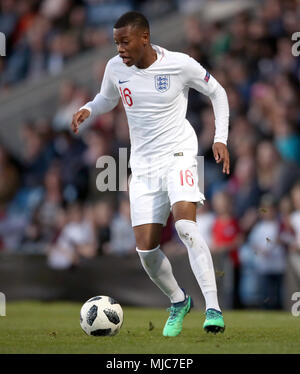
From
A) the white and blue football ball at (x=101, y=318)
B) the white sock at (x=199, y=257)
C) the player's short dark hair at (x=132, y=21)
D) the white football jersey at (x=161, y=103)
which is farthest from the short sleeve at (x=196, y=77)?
the white and blue football ball at (x=101, y=318)

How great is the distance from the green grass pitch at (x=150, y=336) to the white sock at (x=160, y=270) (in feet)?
1.21

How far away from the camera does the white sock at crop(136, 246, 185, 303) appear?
333 inches

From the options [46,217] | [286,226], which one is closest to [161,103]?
[286,226]

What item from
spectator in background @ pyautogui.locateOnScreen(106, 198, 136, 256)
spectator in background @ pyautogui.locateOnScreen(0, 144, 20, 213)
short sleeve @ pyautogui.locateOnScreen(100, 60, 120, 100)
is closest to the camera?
short sleeve @ pyautogui.locateOnScreen(100, 60, 120, 100)

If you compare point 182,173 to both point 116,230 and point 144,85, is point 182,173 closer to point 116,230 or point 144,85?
point 144,85

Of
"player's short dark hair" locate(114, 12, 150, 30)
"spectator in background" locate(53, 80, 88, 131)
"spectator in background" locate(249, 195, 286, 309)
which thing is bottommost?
"spectator in background" locate(249, 195, 286, 309)

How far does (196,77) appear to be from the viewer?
27.8 ft

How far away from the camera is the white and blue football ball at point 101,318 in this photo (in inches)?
332

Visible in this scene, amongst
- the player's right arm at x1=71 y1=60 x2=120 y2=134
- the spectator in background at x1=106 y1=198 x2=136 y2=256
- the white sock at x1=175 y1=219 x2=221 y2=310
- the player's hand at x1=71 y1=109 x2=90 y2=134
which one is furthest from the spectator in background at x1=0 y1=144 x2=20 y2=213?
the white sock at x1=175 y1=219 x2=221 y2=310

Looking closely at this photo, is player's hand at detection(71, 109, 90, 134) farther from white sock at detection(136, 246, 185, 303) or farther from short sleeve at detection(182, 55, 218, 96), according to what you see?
white sock at detection(136, 246, 185, 303)

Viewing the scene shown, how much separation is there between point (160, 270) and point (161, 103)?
145 cm

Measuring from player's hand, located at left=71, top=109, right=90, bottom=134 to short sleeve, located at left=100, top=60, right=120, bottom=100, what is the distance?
28 centimetres

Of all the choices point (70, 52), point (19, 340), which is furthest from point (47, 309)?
point (70, 52)

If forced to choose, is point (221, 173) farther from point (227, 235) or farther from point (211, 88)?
point (211, 88)
